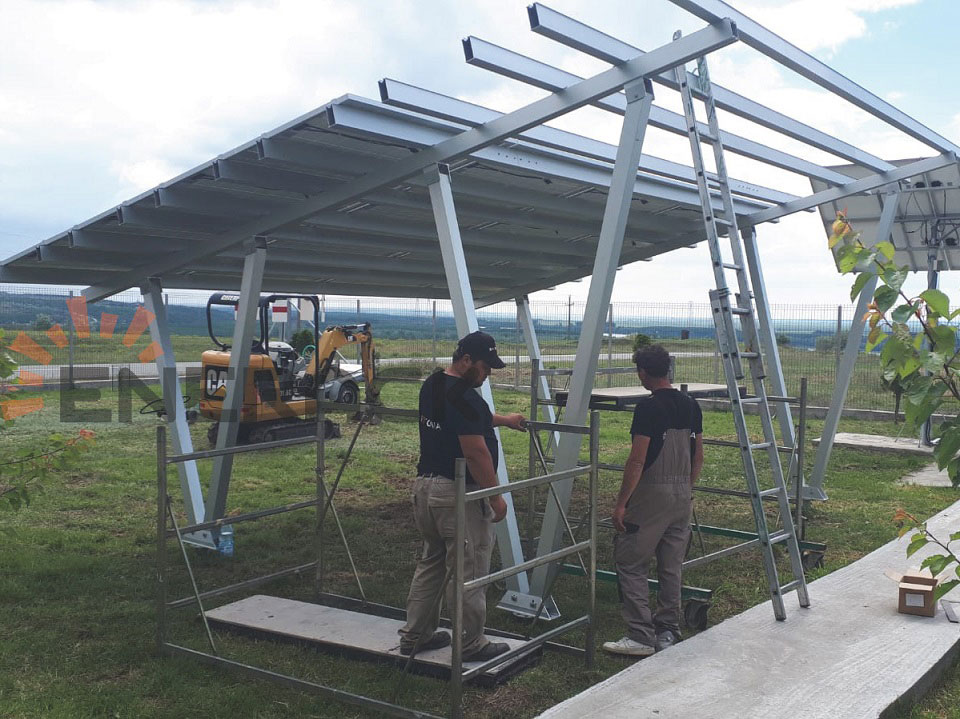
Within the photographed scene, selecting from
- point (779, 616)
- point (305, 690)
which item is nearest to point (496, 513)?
point (305, 690)

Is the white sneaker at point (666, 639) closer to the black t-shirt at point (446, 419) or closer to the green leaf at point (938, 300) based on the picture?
the black t-shirt at point (446, 419)

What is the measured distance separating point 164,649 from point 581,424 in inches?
121

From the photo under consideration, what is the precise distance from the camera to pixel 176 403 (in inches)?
338

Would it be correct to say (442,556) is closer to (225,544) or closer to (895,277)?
(895,277)

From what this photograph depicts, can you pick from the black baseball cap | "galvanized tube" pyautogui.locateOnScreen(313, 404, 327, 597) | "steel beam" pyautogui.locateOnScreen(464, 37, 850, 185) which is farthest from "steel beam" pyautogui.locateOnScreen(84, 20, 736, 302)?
"galvanized tube" pyautogui.locateOnScreen(313, 404, 327, 597)

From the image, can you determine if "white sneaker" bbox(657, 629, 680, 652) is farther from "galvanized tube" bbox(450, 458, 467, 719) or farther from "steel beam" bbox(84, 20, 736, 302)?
"steel beam" bbox(84, 20, 736, 302)

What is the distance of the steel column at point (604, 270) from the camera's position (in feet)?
18.1

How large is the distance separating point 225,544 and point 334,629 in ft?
8.80

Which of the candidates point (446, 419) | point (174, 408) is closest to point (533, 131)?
point (446, 419)

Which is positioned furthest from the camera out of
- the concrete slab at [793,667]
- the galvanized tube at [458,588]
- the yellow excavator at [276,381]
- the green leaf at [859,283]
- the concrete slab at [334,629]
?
the yellow excavator at [276,381]

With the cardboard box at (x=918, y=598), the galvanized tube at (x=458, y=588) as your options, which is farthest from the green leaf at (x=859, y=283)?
the cardboard box at (x=918, y=598)

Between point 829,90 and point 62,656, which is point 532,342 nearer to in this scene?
point 829,90

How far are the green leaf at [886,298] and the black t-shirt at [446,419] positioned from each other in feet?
8.42

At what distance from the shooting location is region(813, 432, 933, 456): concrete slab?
1393 cm
